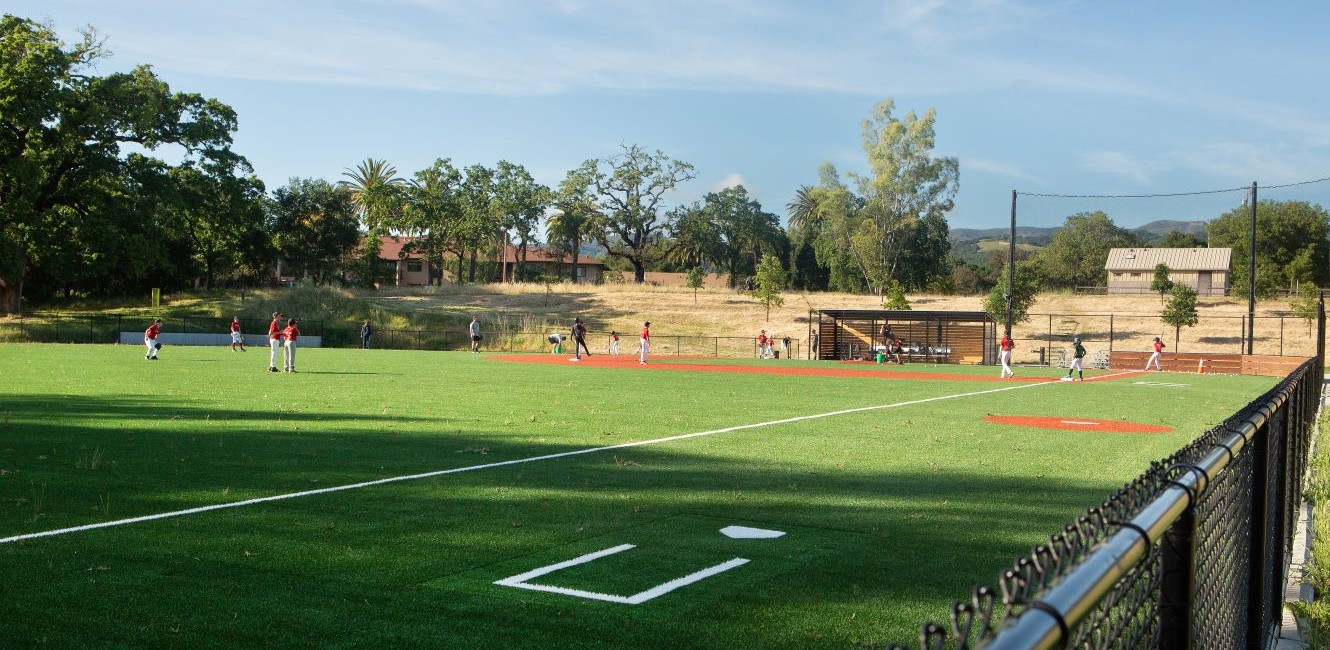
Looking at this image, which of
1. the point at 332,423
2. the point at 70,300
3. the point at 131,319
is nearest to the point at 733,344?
the point at 131,319

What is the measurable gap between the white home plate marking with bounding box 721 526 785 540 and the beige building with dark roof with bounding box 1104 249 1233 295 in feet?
307

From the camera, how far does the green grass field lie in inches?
247

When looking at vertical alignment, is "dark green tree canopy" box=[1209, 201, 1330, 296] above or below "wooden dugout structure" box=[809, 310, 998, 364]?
above

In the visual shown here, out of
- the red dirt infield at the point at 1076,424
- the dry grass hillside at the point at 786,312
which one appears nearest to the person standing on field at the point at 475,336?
the dry grass hillside at the point at 786,312

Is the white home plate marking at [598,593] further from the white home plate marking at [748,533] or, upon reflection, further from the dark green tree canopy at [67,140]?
the dark green tree canopy at [67,140]

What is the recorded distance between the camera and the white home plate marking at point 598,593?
6.85m

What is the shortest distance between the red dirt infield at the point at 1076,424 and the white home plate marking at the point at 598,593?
1257 cm

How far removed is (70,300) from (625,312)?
38560 mm

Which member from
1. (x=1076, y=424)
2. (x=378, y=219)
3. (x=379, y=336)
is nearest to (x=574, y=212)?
(x=378, y=219)

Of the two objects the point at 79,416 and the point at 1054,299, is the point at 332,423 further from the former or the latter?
the point at 1054,299

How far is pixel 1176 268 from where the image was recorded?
9869 cm

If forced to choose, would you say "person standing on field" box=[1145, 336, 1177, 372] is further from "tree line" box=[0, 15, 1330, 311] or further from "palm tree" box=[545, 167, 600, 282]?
"palm tree" box=[545, 167, 600, 282]

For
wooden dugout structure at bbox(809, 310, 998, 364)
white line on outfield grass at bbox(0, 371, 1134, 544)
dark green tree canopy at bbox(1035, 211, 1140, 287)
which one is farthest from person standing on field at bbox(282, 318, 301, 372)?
dark green tree canopy at bbox(1035, 211, 1140, 287)

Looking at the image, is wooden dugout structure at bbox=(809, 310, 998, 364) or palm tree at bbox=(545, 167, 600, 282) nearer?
wooden dugout structure at bbox=(809, 310, 998, 364)
